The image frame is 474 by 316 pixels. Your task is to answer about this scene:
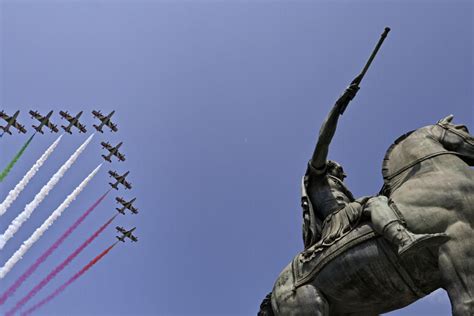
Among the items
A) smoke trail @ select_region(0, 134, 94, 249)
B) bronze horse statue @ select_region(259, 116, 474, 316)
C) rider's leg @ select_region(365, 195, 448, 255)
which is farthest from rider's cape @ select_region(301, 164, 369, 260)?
smoke trail @ select_region(0, 134, 94, 249)

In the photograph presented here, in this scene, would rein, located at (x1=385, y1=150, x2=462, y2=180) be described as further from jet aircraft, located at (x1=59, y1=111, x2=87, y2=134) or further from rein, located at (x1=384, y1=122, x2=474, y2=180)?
jet aircraft, located at (x1=59, y1=111, x2=87, y2=134)

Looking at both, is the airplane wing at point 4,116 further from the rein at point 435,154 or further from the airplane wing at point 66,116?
the rein at point 435,154

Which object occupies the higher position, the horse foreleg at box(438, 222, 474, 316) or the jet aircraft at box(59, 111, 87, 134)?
the jet aircraft at box(59, 111, 87, 134)

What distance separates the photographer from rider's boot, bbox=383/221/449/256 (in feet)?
27.9

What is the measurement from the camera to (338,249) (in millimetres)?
9719

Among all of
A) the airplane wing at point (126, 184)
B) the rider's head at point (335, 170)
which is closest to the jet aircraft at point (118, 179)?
the airplane wing at point (126, 184)

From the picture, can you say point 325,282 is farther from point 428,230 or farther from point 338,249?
point 428,230

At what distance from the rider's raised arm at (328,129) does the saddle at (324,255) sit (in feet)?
5.76

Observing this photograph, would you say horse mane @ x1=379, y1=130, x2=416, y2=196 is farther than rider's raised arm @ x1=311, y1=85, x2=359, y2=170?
No

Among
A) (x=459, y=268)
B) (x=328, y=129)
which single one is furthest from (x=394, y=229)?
(x=328, y=129)

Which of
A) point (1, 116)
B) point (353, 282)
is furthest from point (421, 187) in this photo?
point (1, 116)

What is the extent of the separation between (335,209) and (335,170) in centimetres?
137

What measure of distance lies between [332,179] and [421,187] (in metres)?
2.50

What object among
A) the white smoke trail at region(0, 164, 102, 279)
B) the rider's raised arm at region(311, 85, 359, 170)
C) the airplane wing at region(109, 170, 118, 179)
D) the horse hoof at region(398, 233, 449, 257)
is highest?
the airplane wing at region(109, 170, 118, 179)
